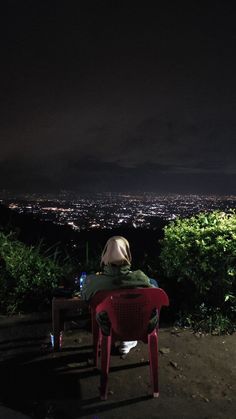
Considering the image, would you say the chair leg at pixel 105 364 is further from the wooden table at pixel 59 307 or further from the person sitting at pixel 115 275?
the wooden table at pixel 59 307

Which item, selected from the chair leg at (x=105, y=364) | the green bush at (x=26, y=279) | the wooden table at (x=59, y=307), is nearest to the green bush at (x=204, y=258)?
the wooden table at (x=59, y=307)

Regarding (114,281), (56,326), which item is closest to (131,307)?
(114,281)

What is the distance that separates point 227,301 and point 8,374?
10.2ft

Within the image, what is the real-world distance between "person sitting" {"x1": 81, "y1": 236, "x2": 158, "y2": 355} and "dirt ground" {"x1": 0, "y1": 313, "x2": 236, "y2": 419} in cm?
→ 91

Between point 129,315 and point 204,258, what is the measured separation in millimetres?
2164

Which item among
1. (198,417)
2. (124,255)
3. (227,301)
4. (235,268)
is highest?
(124,255)

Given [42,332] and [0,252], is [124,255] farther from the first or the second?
[0,252]

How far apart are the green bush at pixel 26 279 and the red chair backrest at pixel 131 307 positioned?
276 centimetres

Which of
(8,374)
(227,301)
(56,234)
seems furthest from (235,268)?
(56,234)

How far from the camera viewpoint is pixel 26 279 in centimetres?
672

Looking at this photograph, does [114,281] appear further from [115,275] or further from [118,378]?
[118,378]

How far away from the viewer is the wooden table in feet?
16.1

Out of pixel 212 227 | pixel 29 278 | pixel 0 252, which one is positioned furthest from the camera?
pixel 0 252

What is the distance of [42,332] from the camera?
561 centimetres
